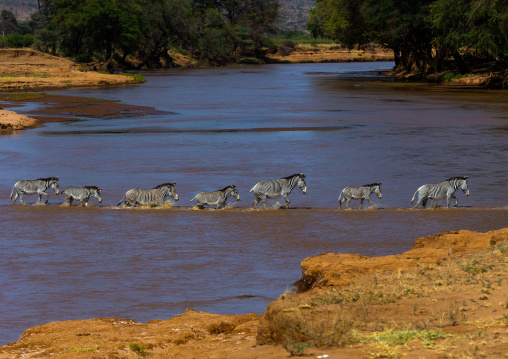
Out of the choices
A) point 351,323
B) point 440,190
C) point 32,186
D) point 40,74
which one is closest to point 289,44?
point 40,74

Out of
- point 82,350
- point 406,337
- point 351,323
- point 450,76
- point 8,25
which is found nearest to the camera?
point 406,337

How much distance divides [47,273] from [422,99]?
3776cm

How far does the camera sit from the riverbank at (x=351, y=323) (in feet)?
19.2

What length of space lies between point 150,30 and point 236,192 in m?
86.4

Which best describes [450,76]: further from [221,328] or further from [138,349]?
[138,349]

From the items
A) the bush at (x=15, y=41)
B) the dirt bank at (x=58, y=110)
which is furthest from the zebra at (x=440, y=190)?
the bush at (x=15, y=41)

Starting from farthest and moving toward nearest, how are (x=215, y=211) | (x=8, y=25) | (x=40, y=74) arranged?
(x=8, y=25)
(x=40, y=74)
(x=215, y=211)

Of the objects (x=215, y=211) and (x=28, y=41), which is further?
(x=28, y=41)

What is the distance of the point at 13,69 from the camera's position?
6309 cm

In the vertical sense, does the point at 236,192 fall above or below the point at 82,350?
below

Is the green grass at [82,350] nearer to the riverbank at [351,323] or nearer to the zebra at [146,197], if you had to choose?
the riverbank at [351,323]

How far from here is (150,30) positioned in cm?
9862

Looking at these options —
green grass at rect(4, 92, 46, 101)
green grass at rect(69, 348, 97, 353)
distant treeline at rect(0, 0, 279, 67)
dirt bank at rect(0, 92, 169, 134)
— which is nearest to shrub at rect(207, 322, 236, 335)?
green grass at rect(69, 348, 97, 353)

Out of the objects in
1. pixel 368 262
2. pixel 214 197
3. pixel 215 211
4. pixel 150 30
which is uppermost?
pixel 150 30
